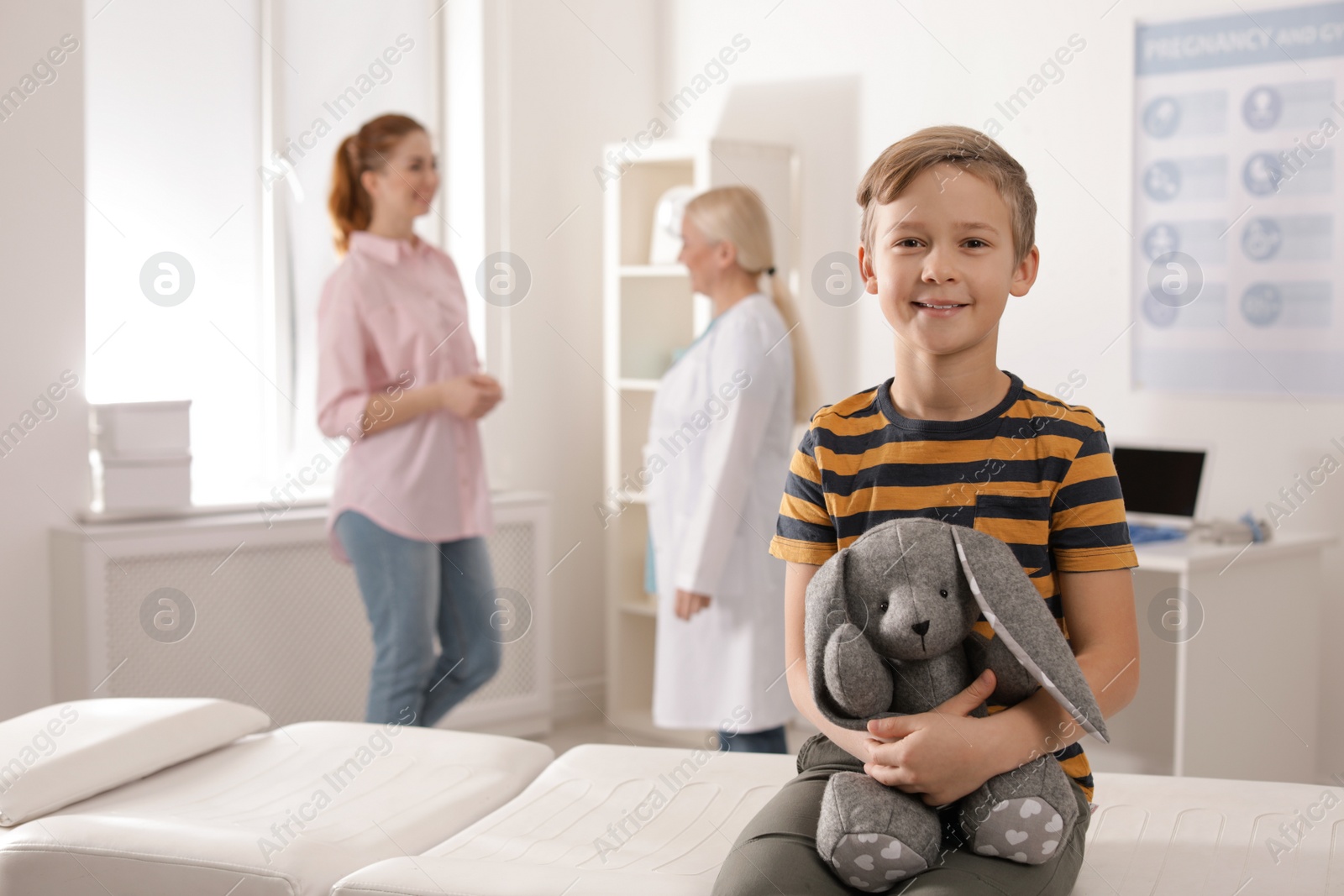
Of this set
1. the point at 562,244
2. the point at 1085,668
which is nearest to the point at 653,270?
the point at 562,244

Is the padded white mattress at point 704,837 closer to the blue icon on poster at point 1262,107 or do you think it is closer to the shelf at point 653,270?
the blue icon on poster at point 1262,107

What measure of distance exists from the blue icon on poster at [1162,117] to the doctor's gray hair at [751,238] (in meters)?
1.01

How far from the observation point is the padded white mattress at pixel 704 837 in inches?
50.5

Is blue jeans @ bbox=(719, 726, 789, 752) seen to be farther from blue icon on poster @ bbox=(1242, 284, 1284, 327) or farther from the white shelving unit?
blue icon on poster @ bbox=(1242, 284, 1284, 327)

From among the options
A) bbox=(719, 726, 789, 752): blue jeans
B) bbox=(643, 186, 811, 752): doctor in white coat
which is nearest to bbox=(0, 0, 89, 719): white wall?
bbox=(643, 186, 811, 752): doctor in white coat

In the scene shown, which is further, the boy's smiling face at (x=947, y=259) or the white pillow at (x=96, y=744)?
the white pillow at (x=96, y=744)

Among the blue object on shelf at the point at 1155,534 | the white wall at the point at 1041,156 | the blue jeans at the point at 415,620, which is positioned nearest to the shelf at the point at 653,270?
the white wall at the point at 1041,156

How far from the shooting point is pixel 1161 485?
9.21ft

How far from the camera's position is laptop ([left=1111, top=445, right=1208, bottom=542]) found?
274 centimetres

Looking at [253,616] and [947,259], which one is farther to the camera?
[253,616]

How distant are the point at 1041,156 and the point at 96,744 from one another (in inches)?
98.3

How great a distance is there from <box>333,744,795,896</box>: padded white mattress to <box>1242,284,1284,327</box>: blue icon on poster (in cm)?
172

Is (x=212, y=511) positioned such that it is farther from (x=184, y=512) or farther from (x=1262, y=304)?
(x=1262, y=304)

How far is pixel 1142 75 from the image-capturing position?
2.98 metres
